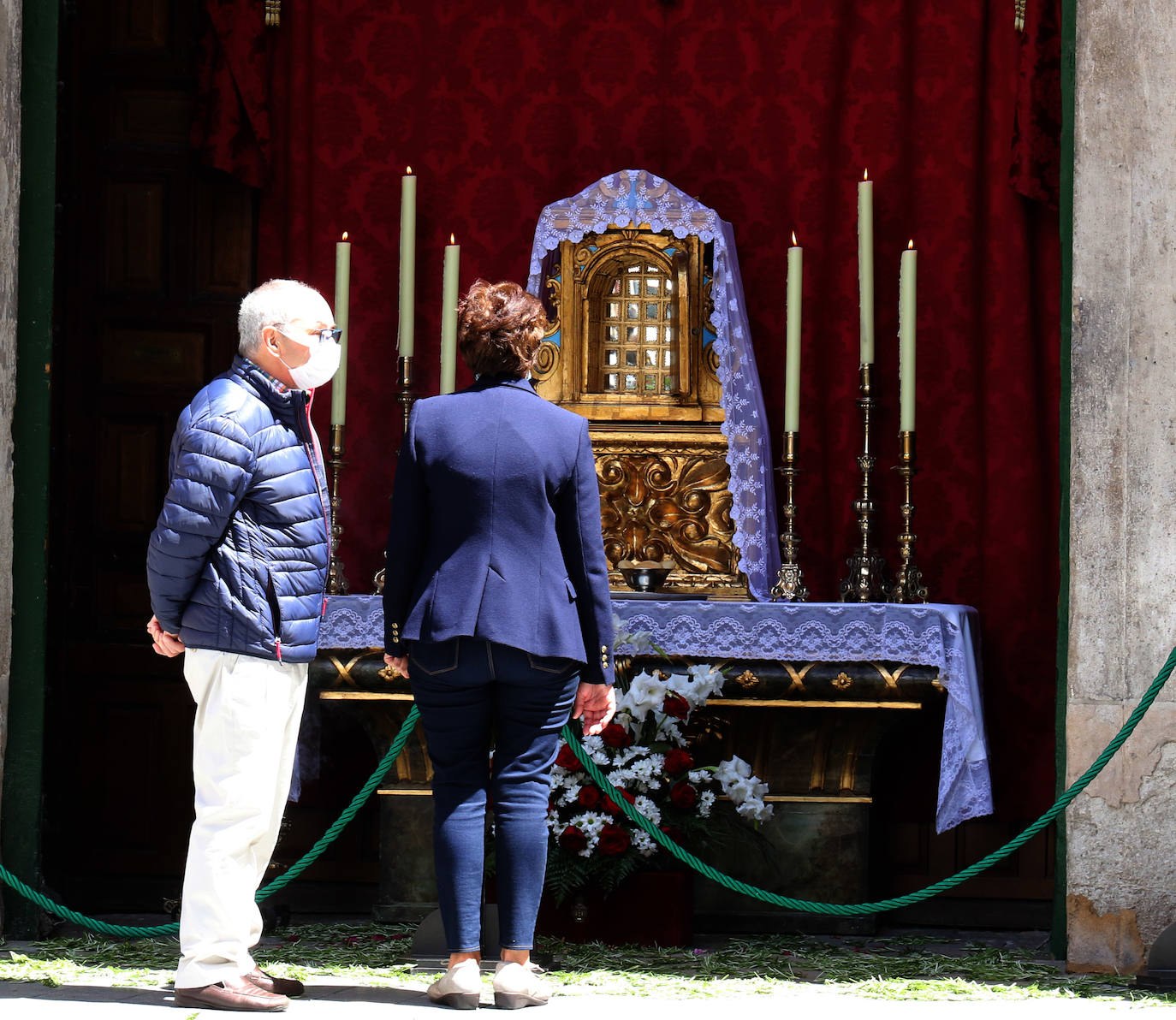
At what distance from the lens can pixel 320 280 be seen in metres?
5.86

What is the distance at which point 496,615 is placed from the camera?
11.3 ft

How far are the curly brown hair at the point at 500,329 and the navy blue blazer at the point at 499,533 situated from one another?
50 mm

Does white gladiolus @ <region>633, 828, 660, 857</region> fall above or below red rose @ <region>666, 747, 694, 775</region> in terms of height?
below

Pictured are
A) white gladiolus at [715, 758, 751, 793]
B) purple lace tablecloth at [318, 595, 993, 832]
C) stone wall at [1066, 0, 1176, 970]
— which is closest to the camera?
stone wall at [1066, 0, 1176, 970]

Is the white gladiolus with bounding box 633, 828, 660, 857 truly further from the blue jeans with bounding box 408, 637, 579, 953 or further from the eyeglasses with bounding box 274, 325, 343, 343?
the eyeglasses with bounding box 274, 325, 343, 343

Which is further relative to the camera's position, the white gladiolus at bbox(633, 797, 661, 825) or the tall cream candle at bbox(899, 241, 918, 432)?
the tall cream candle at bbox(899, 241, 918, 432)

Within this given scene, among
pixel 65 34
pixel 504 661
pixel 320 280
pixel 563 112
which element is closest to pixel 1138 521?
pixel 504 661

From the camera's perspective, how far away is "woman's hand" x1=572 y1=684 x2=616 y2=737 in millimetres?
3650

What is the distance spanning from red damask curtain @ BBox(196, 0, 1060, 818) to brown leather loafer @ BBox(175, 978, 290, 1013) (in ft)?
7.95

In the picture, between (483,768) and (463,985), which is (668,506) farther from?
(463,985)

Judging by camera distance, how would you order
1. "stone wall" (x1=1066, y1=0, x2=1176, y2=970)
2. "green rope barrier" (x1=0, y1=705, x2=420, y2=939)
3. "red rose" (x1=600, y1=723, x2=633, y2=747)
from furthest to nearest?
"red rose" (x1=600, y1=723, x2=633, y2=747)
"stone wall" (x1=1066, y1=0, x2=1176, y2=970)
"green rope barrier" (x1=0, y1=705, x2=420, y2=939)

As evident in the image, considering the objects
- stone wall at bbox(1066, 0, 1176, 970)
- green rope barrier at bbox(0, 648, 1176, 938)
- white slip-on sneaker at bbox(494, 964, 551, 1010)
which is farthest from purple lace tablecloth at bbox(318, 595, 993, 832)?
white slip-on sneaker at bbox(494, 964, 551, 1010)

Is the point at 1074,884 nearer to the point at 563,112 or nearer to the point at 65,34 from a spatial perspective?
the point at 563,112

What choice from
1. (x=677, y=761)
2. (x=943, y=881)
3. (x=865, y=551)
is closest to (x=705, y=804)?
(x=677, y=761)
